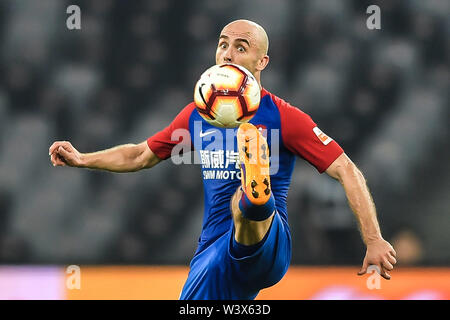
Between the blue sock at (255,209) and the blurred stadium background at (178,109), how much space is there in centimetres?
333

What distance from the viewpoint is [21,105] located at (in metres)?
7.23

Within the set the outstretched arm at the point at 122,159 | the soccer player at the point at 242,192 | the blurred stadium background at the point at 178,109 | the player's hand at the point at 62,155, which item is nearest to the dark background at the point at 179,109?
the blurred stadium background at the point at 178,109

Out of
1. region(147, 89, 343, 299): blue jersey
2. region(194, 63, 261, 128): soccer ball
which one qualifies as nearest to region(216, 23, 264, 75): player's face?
region(147, 89, 343, 299): blue jersey

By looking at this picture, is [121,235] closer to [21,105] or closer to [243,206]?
[21,105]

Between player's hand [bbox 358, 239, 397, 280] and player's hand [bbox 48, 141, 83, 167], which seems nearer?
player's hand [bbox 358, 239, 397, 280]

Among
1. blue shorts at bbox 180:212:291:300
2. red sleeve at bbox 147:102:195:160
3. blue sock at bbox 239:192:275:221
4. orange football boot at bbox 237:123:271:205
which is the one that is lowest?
blue shorts at bbox 180:212:291:300

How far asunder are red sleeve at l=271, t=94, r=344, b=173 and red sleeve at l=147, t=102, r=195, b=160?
637 mm

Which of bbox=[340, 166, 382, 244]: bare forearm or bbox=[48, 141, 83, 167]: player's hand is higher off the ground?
bbox=[48, 141, 83, 167]: player's hand

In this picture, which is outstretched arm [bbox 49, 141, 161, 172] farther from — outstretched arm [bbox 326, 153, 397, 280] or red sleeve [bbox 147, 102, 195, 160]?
outstretched arm [bbox 326, 153, 397, 280]

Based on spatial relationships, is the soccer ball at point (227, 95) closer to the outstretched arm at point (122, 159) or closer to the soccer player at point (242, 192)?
the soccer player at point (242, 192)

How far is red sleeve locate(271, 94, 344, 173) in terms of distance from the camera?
3789mm

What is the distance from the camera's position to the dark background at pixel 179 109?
6977mm

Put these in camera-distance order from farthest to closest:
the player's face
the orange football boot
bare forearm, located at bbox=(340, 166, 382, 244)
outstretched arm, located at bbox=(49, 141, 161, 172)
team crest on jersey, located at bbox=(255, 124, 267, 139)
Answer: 1. outstretched arm, located at bbox=(49, 141, 161, 172)
2. the player's face
3. team crest on jersey, located at bbox=(255, 124, 267, 139)
4. bare forearm, located at bbox=(340, 166, 382, 244)
5. the orange football boot

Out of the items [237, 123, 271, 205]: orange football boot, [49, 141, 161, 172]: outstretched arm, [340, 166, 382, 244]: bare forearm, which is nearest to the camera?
[237, 123, 271, 205]: orange football boot
